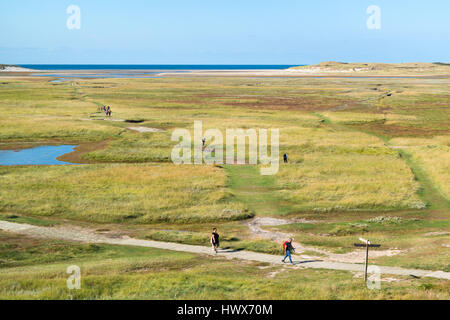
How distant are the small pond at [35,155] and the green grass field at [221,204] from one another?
3370 mm

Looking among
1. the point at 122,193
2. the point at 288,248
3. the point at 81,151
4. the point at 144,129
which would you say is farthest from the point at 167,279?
the point at 144,129

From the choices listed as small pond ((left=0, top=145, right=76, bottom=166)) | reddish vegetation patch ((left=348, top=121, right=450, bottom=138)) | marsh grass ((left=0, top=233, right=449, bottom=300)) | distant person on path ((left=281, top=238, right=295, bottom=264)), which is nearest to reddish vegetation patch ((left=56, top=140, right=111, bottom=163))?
small pond ((left=0, top=145, right=76, bottom=166))

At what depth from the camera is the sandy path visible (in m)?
24.8

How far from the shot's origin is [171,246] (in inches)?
1166

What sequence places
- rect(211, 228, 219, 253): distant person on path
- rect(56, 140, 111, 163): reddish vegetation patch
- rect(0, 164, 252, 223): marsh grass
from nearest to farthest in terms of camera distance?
rect(211, 228, 219, 253): distant person on path
rect(0, 164, 252, 223): marsh grass
rect(56, 140, 111, 163): reddish vegetation patch

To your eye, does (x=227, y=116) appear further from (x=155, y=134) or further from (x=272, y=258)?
(x=272, y=258)

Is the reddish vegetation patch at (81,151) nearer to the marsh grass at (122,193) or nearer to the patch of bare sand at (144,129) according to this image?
the marsh grass at (122,193)

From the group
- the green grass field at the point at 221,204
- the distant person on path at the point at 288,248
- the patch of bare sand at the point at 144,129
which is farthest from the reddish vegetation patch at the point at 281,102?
the distant person on path at the point at 288,248

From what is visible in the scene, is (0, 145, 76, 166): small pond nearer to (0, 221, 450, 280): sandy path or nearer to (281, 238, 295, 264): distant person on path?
(0, 221, 450, 280): sandy path

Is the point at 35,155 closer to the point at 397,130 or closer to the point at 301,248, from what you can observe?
the point at 301,248

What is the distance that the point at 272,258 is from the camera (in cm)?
2747

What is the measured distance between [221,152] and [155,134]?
1625 cm

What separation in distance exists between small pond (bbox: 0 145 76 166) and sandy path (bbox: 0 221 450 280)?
2446 centimetres

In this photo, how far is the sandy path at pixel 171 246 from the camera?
2475 centimetres
